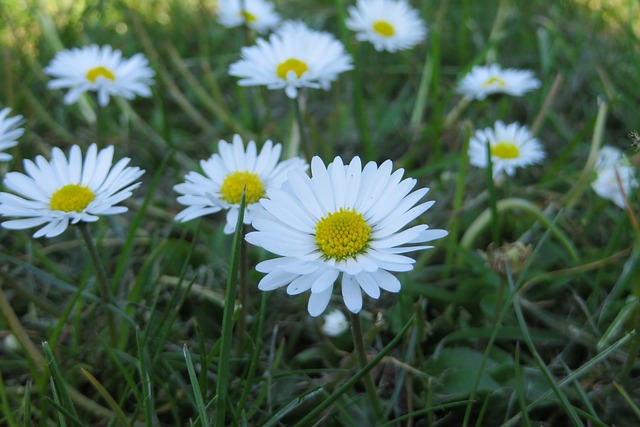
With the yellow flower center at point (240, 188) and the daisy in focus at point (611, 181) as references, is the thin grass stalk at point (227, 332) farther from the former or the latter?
the daisy in focus at point (611, 181)

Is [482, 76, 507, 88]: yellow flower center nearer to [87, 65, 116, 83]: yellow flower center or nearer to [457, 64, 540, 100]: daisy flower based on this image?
[457, 64, 540, 100]: daisy flower

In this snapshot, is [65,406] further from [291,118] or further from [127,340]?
[291,118]

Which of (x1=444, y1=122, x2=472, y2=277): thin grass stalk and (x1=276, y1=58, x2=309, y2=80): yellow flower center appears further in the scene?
(x1=276, y1=58, x2=309, y2=80): yellow flower center

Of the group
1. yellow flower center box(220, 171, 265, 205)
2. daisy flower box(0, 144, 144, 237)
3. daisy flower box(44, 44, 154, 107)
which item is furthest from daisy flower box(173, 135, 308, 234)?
daisy flower box(44, 44, 154, 107)

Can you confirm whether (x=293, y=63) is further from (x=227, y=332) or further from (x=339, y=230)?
(x=227, y=332)

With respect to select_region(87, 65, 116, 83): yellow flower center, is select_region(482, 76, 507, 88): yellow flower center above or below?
below

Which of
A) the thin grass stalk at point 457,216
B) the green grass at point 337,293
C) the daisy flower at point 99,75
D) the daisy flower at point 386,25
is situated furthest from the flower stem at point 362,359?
the daisy flower at point 386,25

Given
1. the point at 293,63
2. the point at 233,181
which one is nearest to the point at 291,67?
the point at 293,63
